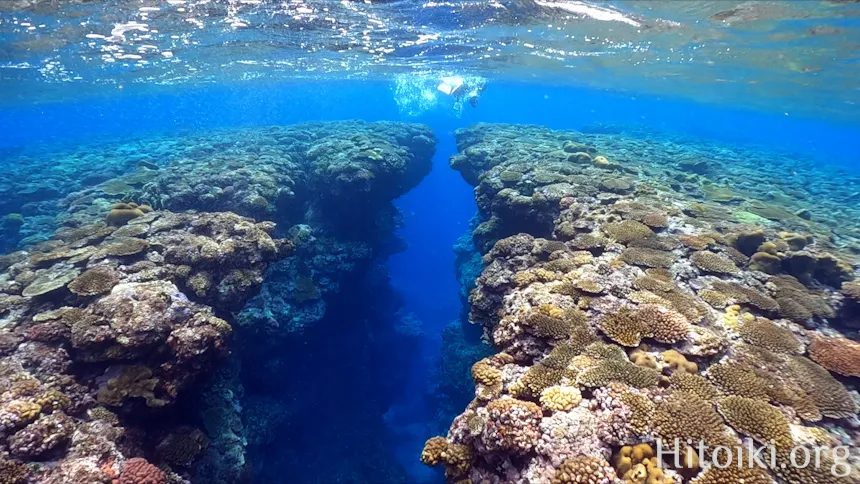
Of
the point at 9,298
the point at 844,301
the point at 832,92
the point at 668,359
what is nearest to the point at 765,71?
the point at 832,92

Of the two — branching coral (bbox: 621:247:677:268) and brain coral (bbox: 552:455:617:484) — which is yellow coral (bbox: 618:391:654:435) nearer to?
brain coral (bbox: 552:455:617:484)

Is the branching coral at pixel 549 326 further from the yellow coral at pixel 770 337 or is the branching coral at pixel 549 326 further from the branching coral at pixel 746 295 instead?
the branching coral at pixel 746 295

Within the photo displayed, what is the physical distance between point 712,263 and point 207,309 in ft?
43.4

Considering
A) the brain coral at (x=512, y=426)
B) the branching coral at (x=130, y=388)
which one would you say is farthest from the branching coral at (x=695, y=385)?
the branching coral at (x=130, y=388)

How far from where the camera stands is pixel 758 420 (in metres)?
5.38

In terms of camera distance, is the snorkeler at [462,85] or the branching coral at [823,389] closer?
the branching coral at [823,389]

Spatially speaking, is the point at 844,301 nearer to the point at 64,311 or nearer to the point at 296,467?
the point at 64,311

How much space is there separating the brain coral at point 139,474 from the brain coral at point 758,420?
911 centimetres

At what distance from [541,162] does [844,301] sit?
12074 millimetres

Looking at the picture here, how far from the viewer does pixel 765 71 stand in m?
31.7

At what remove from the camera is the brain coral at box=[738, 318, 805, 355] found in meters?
7.14

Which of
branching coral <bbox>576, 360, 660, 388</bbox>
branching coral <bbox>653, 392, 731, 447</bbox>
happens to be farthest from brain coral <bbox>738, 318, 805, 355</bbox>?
branching coral <bbox>576, 360, 660, 388</bbox>

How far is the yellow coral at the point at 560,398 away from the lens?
19.0ft

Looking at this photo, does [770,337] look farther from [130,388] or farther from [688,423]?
[130,388]
